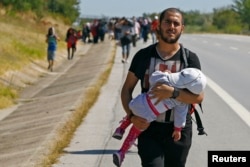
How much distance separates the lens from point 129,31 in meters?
24.5

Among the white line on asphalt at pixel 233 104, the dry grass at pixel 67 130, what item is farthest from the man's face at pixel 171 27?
the white line on asphalt at pixel 233 104

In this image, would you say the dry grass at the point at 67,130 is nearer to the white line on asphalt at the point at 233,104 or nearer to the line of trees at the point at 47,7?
the white line on asphalt at the point at 233,104

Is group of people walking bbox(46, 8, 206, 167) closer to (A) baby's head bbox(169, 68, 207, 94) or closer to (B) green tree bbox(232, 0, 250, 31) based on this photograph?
(A) baby's head bbox(169, 68, 207, 94)

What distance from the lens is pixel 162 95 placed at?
5.49 meters

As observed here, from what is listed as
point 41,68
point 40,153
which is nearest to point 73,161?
point 40,153

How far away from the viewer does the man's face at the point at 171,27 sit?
5.58 metres

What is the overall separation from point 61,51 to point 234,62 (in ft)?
51.7

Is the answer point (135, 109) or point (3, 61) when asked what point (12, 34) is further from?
point (135, 109)

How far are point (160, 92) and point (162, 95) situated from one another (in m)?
0.03

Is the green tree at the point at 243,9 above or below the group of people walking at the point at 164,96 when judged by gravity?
below

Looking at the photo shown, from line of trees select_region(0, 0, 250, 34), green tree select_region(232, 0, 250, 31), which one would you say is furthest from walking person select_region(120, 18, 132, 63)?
green tree select_region(232, 0, 250, 31)

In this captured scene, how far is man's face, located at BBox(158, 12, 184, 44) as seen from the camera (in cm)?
558

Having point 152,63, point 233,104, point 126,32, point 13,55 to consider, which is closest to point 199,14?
point 13,55

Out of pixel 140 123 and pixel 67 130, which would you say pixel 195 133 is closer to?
pixel 67 130
